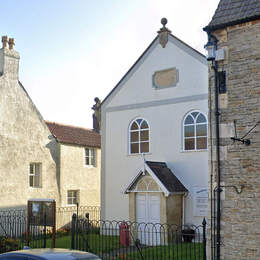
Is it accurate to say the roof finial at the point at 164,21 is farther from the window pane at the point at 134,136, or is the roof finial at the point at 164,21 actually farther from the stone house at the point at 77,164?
the stone house at the point at 77,164

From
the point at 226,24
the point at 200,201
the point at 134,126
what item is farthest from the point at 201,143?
the point at 226,24

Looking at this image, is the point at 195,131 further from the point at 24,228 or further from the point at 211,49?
the point at 24,228

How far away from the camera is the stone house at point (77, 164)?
2386cm

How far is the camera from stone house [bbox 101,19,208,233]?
60.7ft

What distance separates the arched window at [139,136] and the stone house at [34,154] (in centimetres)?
465

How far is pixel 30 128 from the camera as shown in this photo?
72.6ft

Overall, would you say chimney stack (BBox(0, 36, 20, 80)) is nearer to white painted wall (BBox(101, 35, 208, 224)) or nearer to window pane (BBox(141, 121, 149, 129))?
white painted wall (BBox(101, 35, 208, 224))

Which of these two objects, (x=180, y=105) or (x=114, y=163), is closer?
(x=180, y=105)

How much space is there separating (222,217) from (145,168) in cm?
809

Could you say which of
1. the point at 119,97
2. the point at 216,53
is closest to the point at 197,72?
the point at 119,97

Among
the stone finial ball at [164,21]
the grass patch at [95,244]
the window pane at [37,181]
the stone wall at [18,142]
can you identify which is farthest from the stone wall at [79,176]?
the stone finial ball at [164,21]

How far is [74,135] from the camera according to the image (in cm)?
2555

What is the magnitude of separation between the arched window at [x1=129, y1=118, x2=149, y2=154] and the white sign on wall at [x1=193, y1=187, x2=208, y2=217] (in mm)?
3402

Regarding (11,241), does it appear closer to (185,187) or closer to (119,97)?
(185,187)
